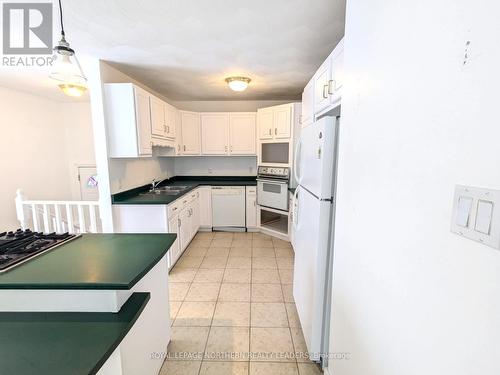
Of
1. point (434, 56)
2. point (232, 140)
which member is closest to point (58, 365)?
point (434, 56)

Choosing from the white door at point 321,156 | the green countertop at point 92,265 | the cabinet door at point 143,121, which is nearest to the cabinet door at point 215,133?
the cabinet door at point 143,121

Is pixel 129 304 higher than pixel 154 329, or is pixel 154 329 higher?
pixel 129 304

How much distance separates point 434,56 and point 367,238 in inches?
26.4

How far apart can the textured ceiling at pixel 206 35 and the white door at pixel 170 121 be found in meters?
0.46

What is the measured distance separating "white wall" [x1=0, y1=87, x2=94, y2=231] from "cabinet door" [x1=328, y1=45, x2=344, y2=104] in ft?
14.4

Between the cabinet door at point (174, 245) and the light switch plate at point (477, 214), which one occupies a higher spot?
the light switch plate at point (477, 214)

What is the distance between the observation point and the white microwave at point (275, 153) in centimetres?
382

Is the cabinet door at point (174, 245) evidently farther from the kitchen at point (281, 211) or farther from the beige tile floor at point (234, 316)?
the beige tile floor at point (234, 316)

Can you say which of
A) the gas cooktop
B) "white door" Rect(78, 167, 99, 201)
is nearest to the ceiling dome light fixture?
the gas cooktop

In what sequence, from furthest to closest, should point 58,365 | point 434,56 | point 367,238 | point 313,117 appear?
point 313,117
point 367,238
point 58,365
point 434,56

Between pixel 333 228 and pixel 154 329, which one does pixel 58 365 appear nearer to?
pixel 154 329

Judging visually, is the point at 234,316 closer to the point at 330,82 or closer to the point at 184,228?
the point at 184,228

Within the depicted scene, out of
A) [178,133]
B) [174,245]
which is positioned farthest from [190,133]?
[174,245]

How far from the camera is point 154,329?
1489 mm
